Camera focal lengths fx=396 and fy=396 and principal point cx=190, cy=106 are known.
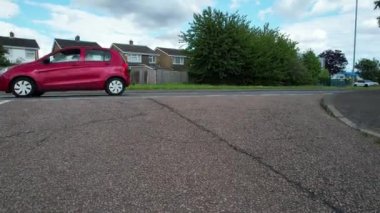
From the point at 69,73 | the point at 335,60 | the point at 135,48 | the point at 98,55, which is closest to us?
the point at 69,73

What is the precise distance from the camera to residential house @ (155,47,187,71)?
237 feet

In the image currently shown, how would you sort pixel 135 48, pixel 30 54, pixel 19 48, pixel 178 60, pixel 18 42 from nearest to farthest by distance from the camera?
1. pixel 19 48
2. pixel 18 42
3. pixel 30 54
4. pixel 135 48
5. pixel 178 60

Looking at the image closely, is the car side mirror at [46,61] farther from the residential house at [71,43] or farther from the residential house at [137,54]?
the residential house at [71,43]

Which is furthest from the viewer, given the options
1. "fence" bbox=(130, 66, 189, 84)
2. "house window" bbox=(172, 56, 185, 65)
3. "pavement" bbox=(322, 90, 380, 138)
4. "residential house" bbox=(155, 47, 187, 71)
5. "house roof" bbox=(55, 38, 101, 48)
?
"house window" bbox=(172, 56, 185, 65)

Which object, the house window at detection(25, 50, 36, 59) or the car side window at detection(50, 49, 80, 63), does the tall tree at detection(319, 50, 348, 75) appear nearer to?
the house window at detection(25, 50, 36, 59)

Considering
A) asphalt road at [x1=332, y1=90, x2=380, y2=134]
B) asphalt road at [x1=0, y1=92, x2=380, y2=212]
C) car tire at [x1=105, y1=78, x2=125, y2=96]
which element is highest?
car tire at [x1=105, y1=78, x2=125, y2=96]

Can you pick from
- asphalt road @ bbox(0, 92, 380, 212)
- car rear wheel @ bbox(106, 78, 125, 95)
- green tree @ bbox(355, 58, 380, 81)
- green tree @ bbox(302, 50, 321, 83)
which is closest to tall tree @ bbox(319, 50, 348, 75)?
green tree @ bbox(355, 58, 380, 81)

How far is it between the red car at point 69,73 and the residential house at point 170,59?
2309 inches

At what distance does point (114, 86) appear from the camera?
12945 mm

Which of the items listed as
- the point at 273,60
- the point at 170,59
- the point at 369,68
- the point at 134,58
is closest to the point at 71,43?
the point at 134,58

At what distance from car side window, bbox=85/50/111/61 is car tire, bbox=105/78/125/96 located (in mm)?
720

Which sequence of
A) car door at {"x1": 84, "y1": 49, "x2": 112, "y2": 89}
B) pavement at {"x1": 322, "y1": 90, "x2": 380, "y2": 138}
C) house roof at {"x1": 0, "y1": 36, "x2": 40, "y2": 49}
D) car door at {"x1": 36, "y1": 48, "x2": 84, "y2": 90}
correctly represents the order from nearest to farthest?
1. pavement at {"x1": 322, "y1": 90, "x2": 380, "y2": 138}
2. car door at {"x1": 36, "y1": 48, "x2": 84, "y2": 90}
3. car door at {"x1": 84, "y1": 49, "x2": 112, "y2": 89}
4. house roof at {"x1": 0, "y1": 36, "x2": 40, "y2": 49}

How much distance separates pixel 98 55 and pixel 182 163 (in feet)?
29.1

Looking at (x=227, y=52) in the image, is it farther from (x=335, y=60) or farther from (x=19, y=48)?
(x=335, y=60)
